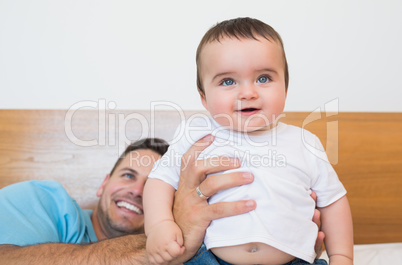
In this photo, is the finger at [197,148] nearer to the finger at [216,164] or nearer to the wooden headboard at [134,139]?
the finger at [216,164]

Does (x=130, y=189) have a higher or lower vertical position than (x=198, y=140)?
lower

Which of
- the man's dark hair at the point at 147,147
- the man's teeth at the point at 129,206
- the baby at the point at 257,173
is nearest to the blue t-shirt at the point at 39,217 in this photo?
the man's teeth at the point at 129,206

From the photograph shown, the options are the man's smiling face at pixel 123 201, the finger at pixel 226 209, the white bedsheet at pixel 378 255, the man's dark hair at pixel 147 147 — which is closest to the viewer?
the finger at pixel 226 209

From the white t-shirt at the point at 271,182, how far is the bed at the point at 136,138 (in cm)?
78

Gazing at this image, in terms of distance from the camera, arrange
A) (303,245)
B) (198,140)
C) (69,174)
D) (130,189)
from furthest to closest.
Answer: (69,174), (130,189), (198,140), (303,245)

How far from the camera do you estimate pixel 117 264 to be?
1078mm

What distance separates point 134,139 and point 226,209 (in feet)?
3.23

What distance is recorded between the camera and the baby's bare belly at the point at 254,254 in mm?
877

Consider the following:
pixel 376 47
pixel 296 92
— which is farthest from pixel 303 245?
pixel 376 47

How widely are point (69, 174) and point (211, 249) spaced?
3.39 feet

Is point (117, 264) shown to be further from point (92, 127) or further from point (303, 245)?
point (92, 127)

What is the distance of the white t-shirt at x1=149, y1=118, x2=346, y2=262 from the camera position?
88 centimetres

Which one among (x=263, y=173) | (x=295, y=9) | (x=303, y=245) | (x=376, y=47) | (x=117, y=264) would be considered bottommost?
(x=117, y=264)

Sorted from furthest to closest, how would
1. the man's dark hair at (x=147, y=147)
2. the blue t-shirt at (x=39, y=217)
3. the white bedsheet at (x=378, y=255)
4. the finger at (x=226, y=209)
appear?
1. the man's dark hair at (x=147, y=147)
2. the white bedsheet at (x=378, y=255)
3. the blue t-shirt at (x=39, y=217)
4. the finger at (x=226, y=209)
